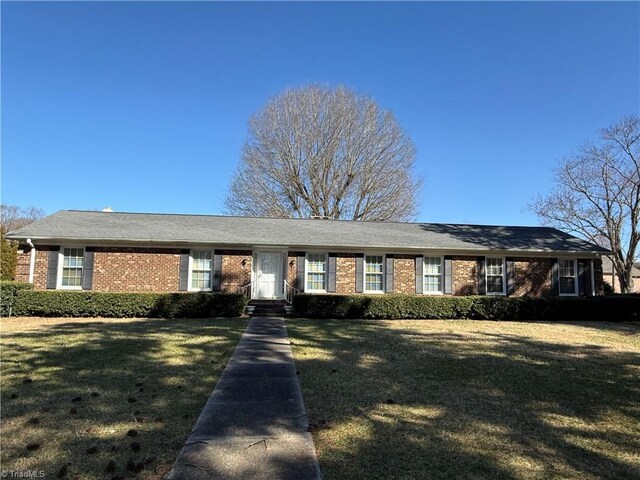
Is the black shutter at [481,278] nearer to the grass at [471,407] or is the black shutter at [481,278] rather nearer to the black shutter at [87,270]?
the grass at [471,407]

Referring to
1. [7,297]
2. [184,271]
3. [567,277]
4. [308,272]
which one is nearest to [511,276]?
[567,277]

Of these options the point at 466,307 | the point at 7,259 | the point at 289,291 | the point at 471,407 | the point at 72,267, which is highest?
the point at 7,259

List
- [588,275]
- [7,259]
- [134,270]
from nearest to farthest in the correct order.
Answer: [134,270]
[588,275]
[7,259]

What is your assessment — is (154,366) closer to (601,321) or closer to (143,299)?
(143,299)

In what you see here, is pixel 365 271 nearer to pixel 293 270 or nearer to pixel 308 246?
pixel 308 246

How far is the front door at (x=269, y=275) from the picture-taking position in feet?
58.4

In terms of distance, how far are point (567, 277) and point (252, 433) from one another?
18.9 metres

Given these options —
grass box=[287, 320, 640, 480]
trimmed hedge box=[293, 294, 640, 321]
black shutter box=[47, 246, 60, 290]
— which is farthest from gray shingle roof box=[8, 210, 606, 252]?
grass box=[287, 320, 640, 480]

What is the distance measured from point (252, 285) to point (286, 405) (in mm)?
12432

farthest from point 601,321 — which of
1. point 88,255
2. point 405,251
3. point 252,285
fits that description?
point 88,255

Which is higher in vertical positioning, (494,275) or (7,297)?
(494,275)

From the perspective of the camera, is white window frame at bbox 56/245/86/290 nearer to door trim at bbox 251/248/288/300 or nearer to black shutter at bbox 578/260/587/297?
door trim at bbox 251/248/288/300

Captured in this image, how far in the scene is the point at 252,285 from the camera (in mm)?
17484

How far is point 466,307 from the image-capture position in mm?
15305
